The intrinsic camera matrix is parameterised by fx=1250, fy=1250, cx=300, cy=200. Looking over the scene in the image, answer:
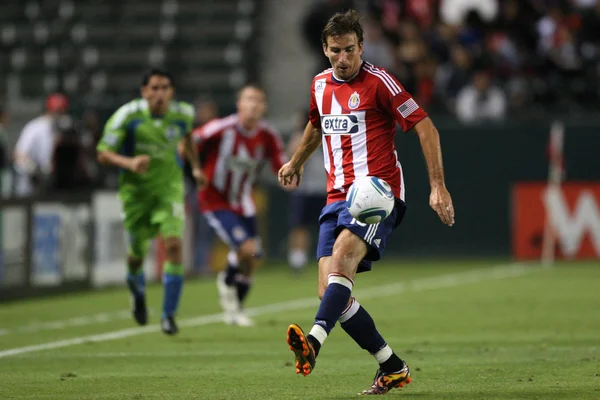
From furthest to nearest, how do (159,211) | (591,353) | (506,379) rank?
(159,211) < (591,353) < (506,379)

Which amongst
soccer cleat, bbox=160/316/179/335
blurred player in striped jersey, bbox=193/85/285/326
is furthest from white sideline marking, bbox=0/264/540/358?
blurred player in striped jersey, bbox=193/85/285/326

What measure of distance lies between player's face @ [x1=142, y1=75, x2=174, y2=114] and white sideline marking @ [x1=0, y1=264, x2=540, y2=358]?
7.12 feet

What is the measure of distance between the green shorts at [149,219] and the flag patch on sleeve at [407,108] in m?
4.53

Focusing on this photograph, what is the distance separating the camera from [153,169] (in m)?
11.9

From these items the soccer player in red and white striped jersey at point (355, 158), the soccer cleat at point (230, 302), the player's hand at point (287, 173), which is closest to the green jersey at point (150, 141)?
the soccer cleat at point (230, 302)

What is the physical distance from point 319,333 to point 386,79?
161 cm

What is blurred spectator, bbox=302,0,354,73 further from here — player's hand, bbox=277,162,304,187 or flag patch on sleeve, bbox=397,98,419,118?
flag patch on sleeve, bbox=397,98,419,118

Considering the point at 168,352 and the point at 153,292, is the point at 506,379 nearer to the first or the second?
the point at 168,352

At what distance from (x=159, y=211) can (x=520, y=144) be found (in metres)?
12.6

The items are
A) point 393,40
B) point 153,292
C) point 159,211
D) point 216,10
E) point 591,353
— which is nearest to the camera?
point 591,353

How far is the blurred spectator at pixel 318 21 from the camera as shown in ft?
81.2

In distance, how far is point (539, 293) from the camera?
52.4ft

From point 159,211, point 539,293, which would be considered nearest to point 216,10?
point 539,293

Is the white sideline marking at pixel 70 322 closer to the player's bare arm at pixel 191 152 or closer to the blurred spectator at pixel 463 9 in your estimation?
the player's bare arm at pixel 191 152
